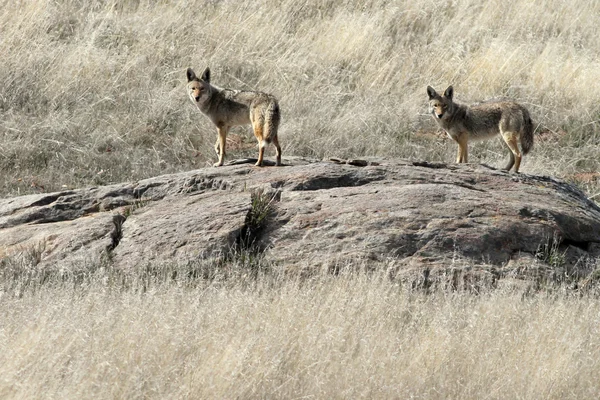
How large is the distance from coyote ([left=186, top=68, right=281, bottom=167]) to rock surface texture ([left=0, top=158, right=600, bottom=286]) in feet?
1.33

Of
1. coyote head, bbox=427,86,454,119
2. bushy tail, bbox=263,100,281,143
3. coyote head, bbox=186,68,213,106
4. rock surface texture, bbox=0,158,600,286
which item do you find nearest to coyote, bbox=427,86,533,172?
coyote head, bbox=427,86,454,119

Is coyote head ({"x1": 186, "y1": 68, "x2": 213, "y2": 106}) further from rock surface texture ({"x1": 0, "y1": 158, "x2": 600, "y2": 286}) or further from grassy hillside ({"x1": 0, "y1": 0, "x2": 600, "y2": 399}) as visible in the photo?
grassy hillside ({"x1": 0, "y1": 0, "x2": 600, "y2": 399})

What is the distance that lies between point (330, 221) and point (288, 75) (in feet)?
25.5

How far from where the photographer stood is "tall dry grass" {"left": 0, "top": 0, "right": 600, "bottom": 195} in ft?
48.2

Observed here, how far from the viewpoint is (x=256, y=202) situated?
31.9 feet

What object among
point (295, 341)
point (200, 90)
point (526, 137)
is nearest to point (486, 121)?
point (526, 137)

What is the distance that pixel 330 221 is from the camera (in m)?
9.51

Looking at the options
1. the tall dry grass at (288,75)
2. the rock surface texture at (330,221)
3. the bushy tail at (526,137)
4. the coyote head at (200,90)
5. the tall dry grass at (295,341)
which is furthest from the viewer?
the tall dry grass at (288,75)

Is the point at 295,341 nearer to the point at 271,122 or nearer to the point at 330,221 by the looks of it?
the point at 330,221

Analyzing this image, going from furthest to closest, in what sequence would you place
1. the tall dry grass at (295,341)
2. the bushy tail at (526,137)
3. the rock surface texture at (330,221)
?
the bushy tail at (526,137) → the rock surface texture at (330,221) → the tall dry grass at (295,341)

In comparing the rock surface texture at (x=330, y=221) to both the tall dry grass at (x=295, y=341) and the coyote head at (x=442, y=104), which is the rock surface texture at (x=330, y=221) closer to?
the tall dry grass at (x=295, y=341)

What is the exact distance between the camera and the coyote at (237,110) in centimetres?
1050

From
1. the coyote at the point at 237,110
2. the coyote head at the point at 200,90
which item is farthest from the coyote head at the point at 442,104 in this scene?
the coyote head at the point at 200,90

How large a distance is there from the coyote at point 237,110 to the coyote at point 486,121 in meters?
2.28
